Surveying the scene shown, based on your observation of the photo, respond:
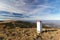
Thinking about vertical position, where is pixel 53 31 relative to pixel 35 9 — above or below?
below

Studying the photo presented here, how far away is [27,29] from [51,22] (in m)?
0.41

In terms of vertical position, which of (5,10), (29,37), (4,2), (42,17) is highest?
(4,2)

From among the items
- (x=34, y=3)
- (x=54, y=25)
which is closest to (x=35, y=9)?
(x=34, y=3)

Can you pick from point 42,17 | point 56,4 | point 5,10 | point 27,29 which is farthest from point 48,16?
point 5,10

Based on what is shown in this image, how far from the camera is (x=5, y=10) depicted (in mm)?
Result: 2125

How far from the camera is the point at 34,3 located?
214cm

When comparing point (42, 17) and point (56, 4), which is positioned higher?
point (56, 4)

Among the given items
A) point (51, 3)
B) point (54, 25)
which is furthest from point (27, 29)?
point (51, 3)

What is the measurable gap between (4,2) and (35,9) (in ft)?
1.71

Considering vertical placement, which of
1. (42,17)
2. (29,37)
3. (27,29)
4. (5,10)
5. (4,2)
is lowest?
(29,37)

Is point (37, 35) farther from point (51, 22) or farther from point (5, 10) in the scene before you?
point (5, 10)

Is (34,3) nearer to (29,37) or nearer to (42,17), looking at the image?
(42,17)

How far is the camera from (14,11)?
7.07 feet

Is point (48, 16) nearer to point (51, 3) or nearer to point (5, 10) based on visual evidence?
point (51, 3)
